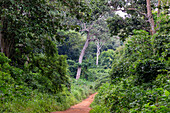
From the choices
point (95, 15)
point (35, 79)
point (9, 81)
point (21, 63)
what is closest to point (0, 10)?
point (9, 81)

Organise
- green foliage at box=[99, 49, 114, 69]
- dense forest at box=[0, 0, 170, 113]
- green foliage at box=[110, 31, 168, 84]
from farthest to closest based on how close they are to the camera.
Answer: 1. green foliage at box=[99, 49, 114, 69]
2. green foliage at box=[110, 31, 168, 84]
3. dense forest at box=[0, 0, 170, 113]

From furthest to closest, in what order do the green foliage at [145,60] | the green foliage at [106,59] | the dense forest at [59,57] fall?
the green foliage at [106,59], the green foliage at [145,60], the dense forest at [59,57]

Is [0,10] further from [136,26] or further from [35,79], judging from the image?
[136,26]

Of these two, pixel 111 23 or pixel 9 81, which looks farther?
pixel 111 23

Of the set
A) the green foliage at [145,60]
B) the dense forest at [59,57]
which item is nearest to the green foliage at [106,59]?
the dense forest at [59,57]

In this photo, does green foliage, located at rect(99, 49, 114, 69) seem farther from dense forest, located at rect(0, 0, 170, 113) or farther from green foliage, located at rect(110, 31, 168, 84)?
green foliage, located at rect(110, 31, 168, 84)

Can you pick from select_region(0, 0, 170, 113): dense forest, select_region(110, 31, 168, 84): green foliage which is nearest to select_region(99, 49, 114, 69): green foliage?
select_region(0, 0, 170, 113): dense forest

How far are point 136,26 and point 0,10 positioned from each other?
8048 mm

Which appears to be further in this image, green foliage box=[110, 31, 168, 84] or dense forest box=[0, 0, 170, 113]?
green foliage box=[110, 31, 168, 84]

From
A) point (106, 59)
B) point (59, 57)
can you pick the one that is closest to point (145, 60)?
point (59, 57)

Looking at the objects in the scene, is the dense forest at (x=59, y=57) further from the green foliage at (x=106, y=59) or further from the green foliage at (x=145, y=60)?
the green foliage at (x=106, y=59)

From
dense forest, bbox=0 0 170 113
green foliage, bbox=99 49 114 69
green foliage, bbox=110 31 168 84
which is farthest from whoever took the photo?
green foliage, bbox=99 49 114 69

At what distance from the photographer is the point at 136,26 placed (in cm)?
1141

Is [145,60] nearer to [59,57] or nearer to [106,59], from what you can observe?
[59,57]
